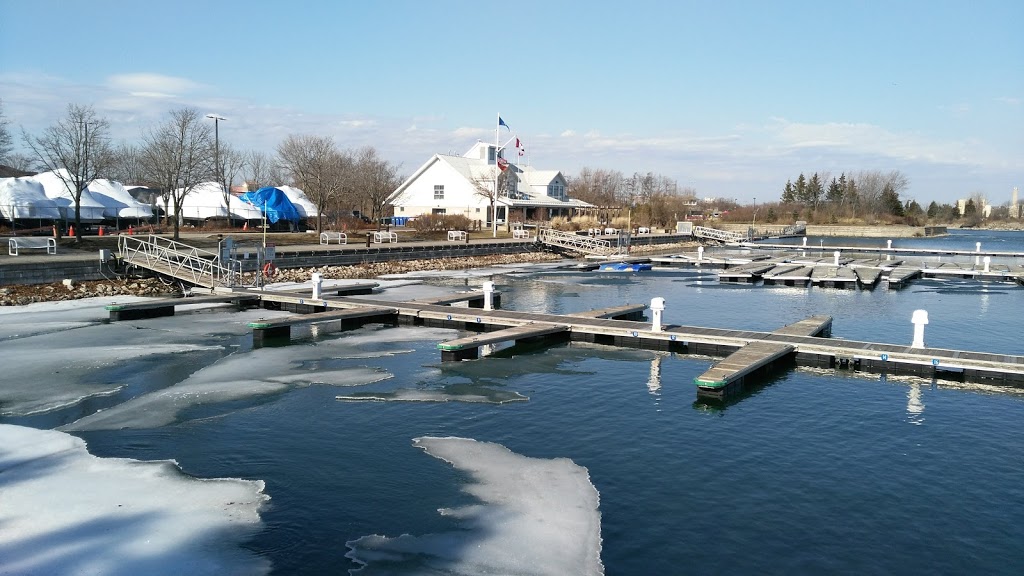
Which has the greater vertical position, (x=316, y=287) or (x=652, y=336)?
(x=316, y=287)

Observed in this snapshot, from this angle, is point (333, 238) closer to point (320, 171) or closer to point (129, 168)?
point (320, 171)

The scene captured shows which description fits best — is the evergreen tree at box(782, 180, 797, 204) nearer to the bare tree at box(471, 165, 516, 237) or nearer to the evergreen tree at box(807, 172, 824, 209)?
the evergreen tree at box(807, 172, 824, 209)

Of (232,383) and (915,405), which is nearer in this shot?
(915,405)

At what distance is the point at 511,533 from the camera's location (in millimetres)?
9820

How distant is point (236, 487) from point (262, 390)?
5.75 meters

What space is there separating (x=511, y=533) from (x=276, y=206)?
54381 mm

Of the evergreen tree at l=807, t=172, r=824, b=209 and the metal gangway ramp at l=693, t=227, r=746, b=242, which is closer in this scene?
the metal gangway ramp at l=693, t=227, r=746, b=242

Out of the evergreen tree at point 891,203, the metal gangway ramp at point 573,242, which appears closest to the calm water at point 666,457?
the metal gangway ramp at point 573,242

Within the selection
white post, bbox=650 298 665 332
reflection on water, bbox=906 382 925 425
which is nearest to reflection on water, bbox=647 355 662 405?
white post, bbox=650 298 665 332

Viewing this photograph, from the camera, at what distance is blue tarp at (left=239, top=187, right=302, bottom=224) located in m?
59.8

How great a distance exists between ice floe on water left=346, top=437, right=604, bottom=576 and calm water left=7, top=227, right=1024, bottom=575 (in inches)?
10.7

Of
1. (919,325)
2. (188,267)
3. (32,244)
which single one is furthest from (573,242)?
(919,325)

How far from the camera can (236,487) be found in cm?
1128

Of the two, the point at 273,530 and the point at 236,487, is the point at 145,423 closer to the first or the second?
the point at 236,487
